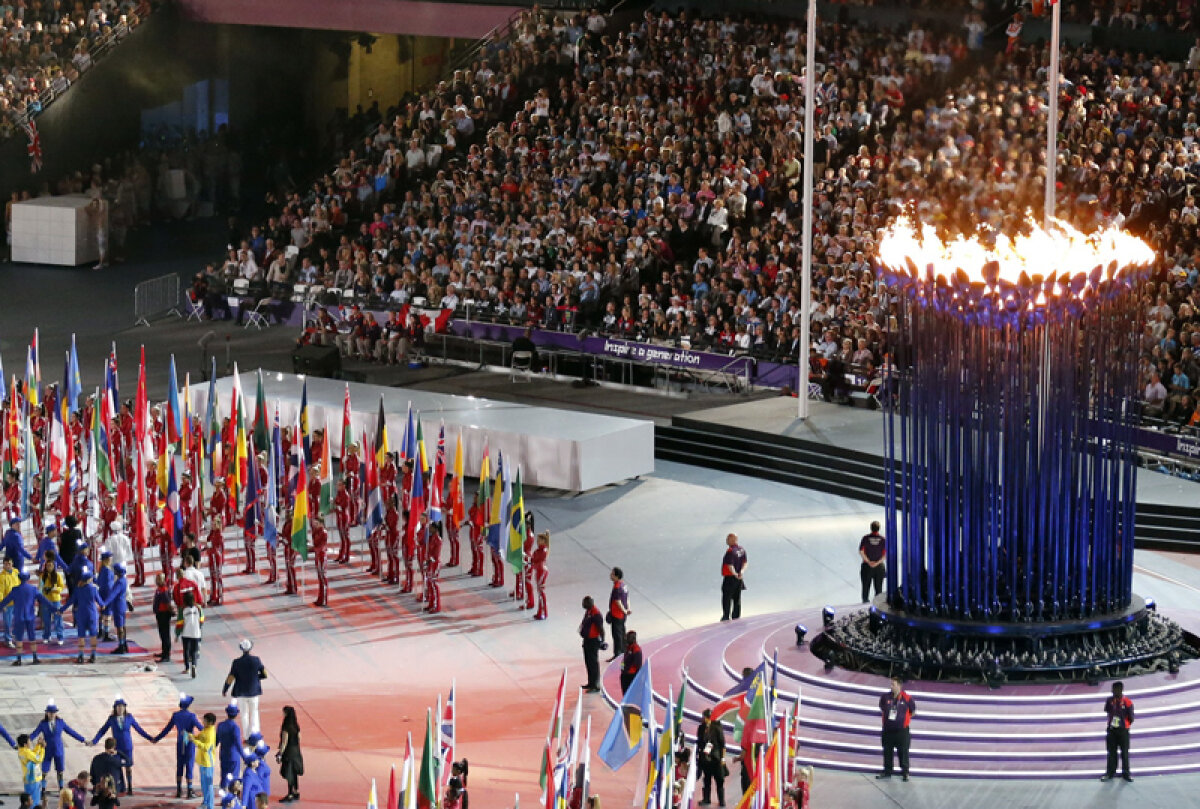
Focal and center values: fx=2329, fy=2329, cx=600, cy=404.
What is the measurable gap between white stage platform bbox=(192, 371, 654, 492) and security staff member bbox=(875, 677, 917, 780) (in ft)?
Result: 42.8

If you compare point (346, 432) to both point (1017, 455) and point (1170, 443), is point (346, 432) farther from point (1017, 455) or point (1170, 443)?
point (1170, 443)

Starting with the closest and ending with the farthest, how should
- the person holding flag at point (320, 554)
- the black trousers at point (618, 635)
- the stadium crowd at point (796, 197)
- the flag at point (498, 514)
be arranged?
the black trousers at point (618, 635) < the person holding flag at point (320, 554) < the flag at point (498, 514) < the stadium crowd at point (796, 197)

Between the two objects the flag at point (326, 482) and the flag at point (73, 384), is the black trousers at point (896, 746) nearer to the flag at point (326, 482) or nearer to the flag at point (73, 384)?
the flag at point (326, 482)

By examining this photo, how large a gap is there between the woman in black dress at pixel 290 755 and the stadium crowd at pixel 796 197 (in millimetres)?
18730

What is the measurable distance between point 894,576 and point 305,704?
7194 millimetres

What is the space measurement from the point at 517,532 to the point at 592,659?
424cm

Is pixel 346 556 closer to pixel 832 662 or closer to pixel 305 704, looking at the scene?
pixel 305 704

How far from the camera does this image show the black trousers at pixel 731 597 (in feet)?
100

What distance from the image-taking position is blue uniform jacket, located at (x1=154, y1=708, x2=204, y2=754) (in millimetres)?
24359

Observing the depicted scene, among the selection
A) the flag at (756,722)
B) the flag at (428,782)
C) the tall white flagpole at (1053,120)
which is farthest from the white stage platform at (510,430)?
the flag at (428,782)

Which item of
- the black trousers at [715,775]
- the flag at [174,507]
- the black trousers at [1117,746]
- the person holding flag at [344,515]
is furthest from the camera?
the person holding flag at [344,515]

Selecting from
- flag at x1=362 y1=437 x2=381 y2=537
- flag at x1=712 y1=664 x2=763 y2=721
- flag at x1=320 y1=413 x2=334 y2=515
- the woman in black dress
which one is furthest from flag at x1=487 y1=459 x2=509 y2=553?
the woman in black dress

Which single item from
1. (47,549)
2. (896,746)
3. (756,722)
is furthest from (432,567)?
(896,746)

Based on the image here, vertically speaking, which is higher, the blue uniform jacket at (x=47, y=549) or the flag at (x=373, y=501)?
the flag at (x=373, y=501)
